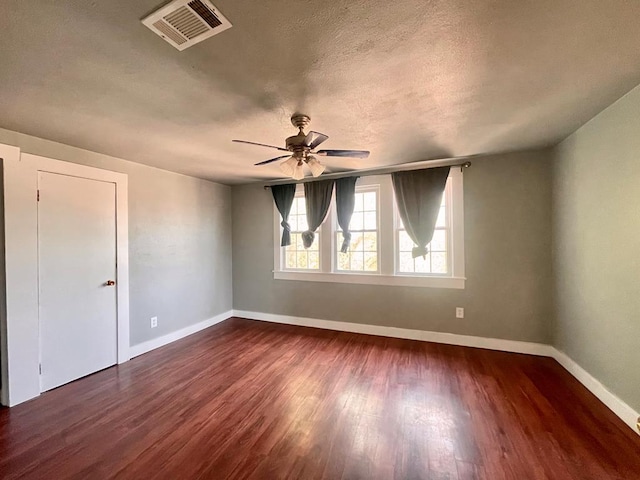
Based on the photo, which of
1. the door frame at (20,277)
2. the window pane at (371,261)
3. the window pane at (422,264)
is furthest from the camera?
the window pane at (371,261)

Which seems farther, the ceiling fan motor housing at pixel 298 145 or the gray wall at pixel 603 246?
the ceiling fan motor housing at pixel 298 145

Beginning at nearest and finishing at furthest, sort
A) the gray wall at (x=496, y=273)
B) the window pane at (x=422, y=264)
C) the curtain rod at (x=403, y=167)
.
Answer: the gray wall at (x=496, y=273) < the curtain rod at (x=403, y=167) < the window pane at (x=422, y=264)

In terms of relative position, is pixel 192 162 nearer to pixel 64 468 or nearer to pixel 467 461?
pixel 64 468

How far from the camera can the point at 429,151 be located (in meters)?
3.13

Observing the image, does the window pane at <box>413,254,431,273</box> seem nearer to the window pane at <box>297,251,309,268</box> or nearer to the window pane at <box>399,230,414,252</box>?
the window pane at <box>399,230,414,252</box>

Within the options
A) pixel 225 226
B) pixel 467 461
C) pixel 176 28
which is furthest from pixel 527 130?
pixel 225 226

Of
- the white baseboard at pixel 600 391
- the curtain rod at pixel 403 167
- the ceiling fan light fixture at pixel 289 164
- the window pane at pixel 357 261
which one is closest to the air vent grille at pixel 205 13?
the ceiling fan light fixture at pixel 289 164

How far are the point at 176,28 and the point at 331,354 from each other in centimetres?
326

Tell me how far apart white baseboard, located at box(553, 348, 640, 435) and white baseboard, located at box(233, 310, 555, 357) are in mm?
237

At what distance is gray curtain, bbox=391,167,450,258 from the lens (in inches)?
140

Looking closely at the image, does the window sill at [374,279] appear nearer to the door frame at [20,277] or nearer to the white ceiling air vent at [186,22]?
the door frame at [20,277]

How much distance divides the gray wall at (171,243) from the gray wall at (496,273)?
7.73 feet

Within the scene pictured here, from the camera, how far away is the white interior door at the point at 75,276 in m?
2.58

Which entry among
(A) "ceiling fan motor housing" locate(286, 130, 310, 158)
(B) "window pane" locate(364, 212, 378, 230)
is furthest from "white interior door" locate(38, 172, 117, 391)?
(B) "window pane" locate(364, 212, 378, 230)
